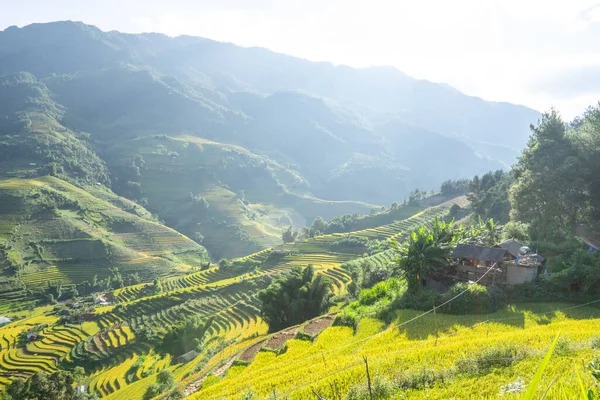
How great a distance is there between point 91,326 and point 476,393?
67.2 m

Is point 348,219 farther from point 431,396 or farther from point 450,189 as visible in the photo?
point 431,396

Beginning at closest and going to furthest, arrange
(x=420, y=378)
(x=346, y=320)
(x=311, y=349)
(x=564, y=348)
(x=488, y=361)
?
(x=420, y=378), (x=488, y=361), (x=564, y=348), (x=311, y=349), (x=346, y=320)

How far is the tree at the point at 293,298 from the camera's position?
110ft

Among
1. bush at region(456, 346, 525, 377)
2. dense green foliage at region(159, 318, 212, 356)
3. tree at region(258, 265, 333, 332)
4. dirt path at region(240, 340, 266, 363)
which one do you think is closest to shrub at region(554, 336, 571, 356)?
bush at region(456, 346, 525, 377)

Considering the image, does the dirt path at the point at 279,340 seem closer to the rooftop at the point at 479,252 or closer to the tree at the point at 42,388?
the rooftop at the point at 479,252

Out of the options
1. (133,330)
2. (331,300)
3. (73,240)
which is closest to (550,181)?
(331,300)

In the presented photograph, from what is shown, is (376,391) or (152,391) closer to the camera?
(376,391)

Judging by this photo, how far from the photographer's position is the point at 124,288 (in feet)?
266

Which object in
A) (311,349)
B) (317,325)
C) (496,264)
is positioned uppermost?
(496,264)

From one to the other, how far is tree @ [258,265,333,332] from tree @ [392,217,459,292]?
12.2 metres

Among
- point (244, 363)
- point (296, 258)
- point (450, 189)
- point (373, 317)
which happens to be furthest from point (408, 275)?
point (450, 189)

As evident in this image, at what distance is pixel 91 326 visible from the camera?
60.6 m

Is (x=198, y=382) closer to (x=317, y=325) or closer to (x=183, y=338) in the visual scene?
(x=317, y=325)

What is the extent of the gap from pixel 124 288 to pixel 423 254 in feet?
251
